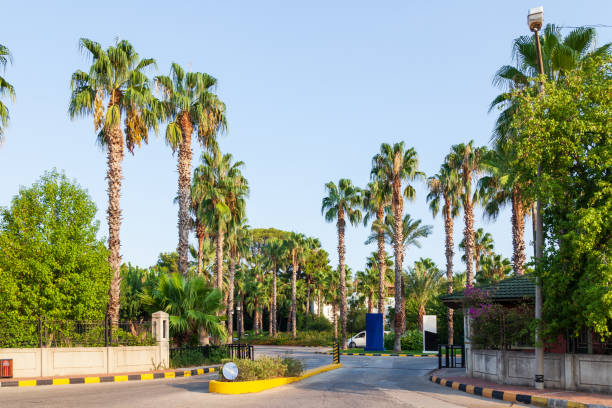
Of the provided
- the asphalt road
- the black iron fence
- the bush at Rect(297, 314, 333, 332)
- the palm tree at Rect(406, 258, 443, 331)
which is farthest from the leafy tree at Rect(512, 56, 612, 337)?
the bush at Rect(297, 314, 333, 332)

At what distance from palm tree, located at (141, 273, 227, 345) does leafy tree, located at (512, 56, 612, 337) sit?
1585 cm

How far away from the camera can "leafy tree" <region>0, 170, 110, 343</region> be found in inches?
894

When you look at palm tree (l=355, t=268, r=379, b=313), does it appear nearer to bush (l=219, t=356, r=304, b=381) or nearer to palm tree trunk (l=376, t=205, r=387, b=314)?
palm tree trunk (l=376, t=205, r=387, b=314)

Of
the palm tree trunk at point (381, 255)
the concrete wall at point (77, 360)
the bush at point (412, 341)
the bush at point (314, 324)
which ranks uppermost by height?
the palm tree trunk at point (381, 255)

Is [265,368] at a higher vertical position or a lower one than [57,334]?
lower

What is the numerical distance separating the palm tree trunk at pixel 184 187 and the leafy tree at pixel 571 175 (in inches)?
782

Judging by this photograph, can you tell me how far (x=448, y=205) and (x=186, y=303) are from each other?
27.5 m

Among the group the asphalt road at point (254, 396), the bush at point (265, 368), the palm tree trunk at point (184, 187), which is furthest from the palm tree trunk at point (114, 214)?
the bush at point (265, 368)

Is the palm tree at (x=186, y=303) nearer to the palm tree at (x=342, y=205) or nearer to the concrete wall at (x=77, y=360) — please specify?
the concrete wall at (x=77, y=360)

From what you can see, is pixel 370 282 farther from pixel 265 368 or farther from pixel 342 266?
pixel 265 368

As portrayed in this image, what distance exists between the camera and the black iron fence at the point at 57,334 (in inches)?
853

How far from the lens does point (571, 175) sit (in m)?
16.0

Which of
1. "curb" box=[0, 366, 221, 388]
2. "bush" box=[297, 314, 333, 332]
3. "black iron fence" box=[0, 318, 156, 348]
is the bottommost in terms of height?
"bush" box=[297, 314, 333, 332]

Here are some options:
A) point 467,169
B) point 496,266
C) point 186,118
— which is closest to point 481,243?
point 496,266
